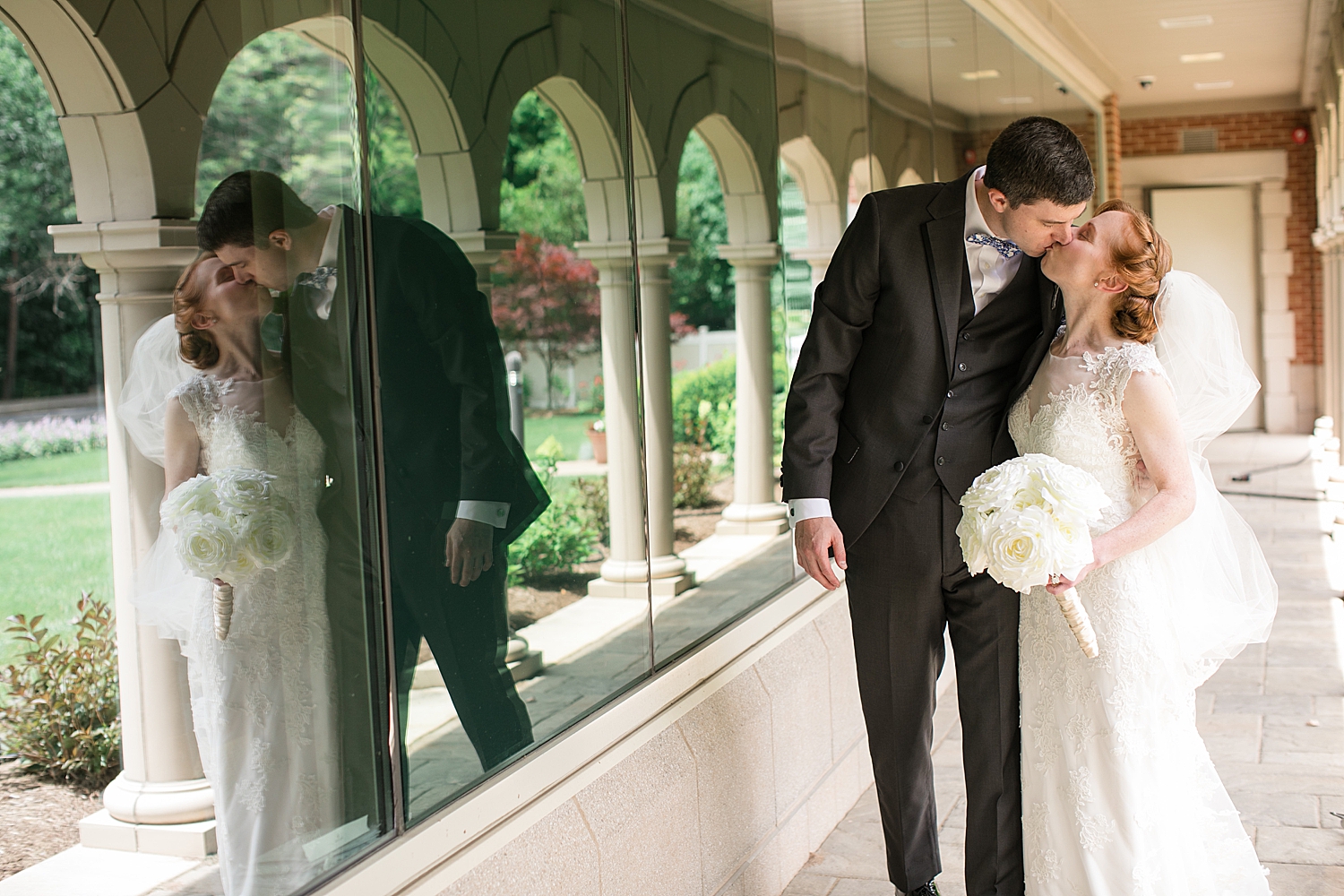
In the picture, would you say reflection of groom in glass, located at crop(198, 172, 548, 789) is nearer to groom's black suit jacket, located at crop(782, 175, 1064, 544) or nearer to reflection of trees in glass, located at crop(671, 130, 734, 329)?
groom's black suit jacket, located at crop(782, 175, 1064, 544)

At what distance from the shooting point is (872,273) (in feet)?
9.42

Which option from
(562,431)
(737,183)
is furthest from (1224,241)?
(562,431)

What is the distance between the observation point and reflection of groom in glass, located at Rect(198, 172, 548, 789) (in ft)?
6.05

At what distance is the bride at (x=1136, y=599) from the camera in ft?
8.55

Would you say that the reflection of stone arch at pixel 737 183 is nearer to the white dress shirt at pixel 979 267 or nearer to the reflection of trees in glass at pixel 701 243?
the reflection of trees in glass at pixel 701 243

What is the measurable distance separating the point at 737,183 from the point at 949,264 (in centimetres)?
113

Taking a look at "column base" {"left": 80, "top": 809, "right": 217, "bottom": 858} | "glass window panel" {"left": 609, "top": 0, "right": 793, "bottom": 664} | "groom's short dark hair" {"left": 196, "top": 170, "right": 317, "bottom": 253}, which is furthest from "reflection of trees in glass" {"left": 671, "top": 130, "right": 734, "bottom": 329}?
"column base" {"left": 80, "top": 809, "right": 217, "bottom": 858}

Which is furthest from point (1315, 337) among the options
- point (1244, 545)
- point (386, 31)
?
point (386, 31)

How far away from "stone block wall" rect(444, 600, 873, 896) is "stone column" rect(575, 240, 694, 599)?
1.23ft

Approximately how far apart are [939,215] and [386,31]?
55.6 inches

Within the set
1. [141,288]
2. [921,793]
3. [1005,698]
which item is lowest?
[921,793]

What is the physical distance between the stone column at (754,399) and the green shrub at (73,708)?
214cm

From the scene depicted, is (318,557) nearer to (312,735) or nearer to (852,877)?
(312,735)

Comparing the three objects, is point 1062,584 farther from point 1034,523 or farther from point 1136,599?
point 1136,599
